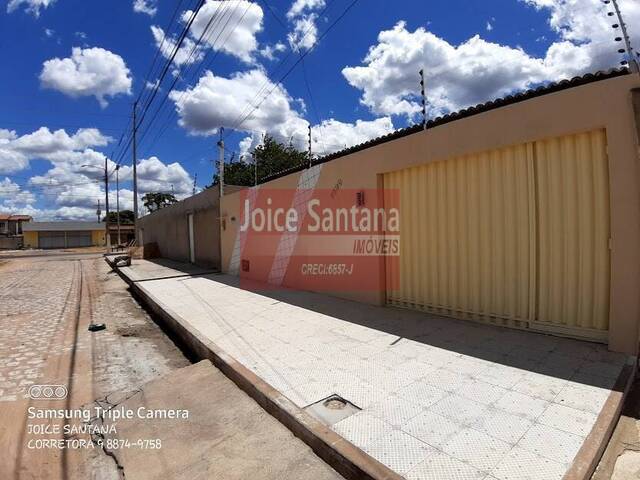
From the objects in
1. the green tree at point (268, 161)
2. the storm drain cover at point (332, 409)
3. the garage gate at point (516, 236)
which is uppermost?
the green tree at point (268, 161)

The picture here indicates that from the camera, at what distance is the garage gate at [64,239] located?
174 feet

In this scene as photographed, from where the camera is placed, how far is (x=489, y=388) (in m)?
3.34

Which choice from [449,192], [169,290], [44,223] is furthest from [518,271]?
[44,223]

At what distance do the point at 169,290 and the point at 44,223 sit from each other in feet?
187

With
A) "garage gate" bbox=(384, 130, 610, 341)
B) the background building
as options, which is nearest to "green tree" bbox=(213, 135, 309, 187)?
"garage gate" bbox=(384, 130, 610, 341)

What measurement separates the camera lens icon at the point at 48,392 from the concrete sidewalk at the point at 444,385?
175 cm

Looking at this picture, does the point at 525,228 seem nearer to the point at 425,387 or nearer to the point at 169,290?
the point at 425,387

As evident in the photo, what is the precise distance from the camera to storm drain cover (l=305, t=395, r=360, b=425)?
302 centimetres


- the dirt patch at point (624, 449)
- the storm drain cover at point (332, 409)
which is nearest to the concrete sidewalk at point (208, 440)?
the storm drain cover at point (332, 409)

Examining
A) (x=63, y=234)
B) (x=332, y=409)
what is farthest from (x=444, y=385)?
(x=63, y=234)

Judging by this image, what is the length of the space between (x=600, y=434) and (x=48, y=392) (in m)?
5.34

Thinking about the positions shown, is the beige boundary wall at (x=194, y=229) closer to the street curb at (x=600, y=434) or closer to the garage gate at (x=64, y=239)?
the street curb at (x=600, y=434)

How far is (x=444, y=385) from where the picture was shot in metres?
3.46

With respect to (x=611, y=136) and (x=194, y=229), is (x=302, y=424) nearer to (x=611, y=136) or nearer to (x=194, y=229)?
(x=611, y=136)
